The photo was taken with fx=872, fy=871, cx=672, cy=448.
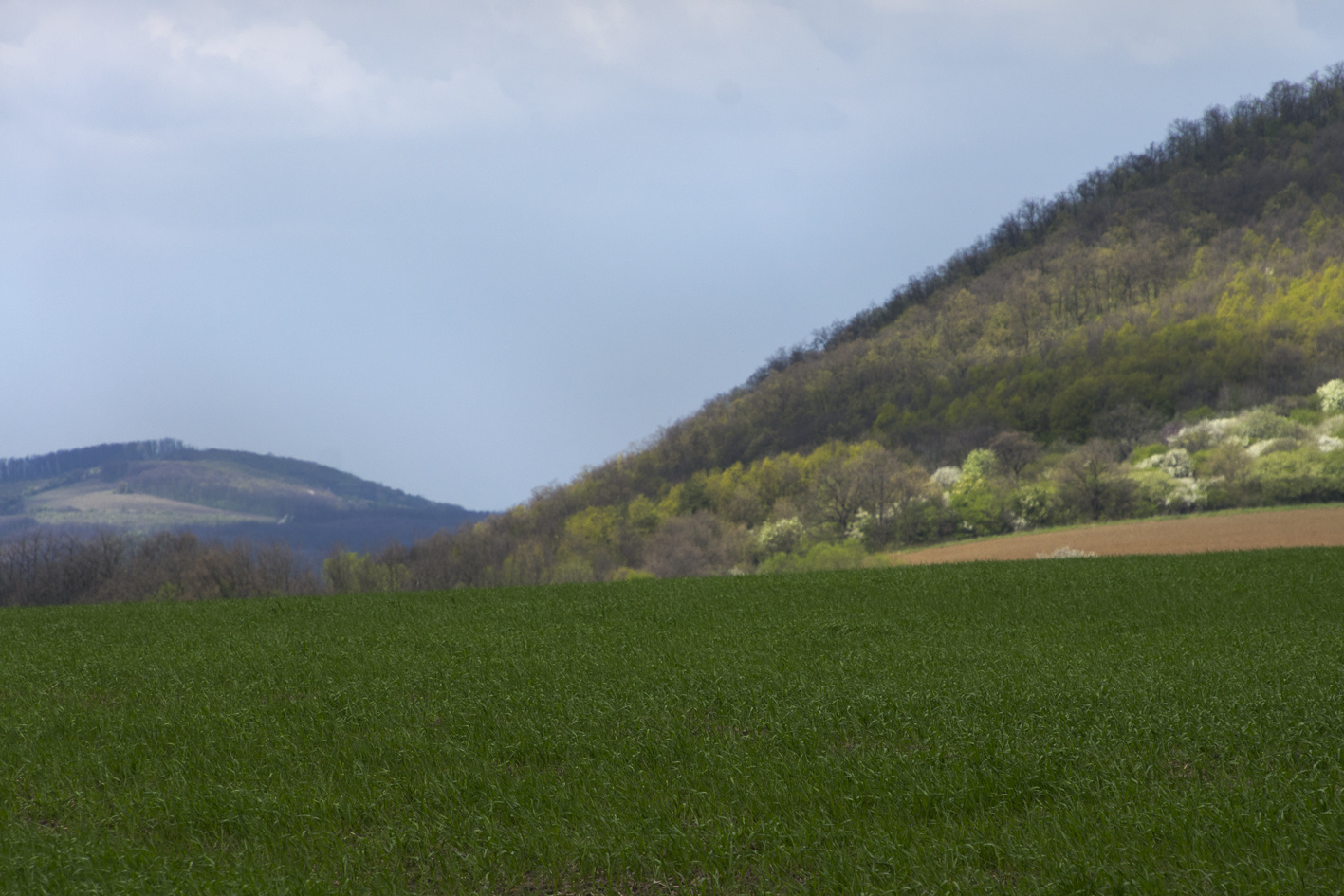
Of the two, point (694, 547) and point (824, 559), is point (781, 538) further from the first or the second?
point (824, 559)

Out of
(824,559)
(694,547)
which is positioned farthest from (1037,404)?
(824,559)

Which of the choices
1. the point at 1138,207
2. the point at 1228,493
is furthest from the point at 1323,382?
the point at 1138,207

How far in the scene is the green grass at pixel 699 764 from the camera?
14.9 feet

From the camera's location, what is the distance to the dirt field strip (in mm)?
38344

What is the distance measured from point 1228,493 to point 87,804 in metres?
59.4

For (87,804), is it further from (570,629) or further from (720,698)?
(570,629)

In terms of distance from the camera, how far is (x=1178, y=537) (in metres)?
41.0

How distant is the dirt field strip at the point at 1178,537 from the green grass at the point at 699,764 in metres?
28.1

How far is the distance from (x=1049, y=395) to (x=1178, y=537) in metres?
43.0

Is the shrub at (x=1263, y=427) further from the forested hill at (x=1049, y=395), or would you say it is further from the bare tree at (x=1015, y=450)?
the bare tree at (x=1015, y=450)

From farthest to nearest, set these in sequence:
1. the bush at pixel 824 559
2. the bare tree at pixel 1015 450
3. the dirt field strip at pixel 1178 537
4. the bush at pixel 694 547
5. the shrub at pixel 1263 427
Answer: the bush at pixel 694 547
the bare tree at pixel 1015 450
the shrub at pixel 1263 427
the bush at pixel 824 559
the dirt field strip at pixel 1178 537

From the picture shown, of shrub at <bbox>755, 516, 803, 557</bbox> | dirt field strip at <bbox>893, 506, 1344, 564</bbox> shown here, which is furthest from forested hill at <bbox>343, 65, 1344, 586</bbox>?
dirt field strip at <bbox>893, 506, 1344, 564</bbox>

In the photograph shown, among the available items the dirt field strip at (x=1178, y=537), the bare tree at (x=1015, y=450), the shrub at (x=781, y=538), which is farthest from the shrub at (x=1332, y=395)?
the shrub at (x=781, y=538)

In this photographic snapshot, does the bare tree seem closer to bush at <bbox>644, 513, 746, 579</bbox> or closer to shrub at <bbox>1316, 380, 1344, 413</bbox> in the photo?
shrub at <bbox>1316, 380, 1344, 413</bbox>
